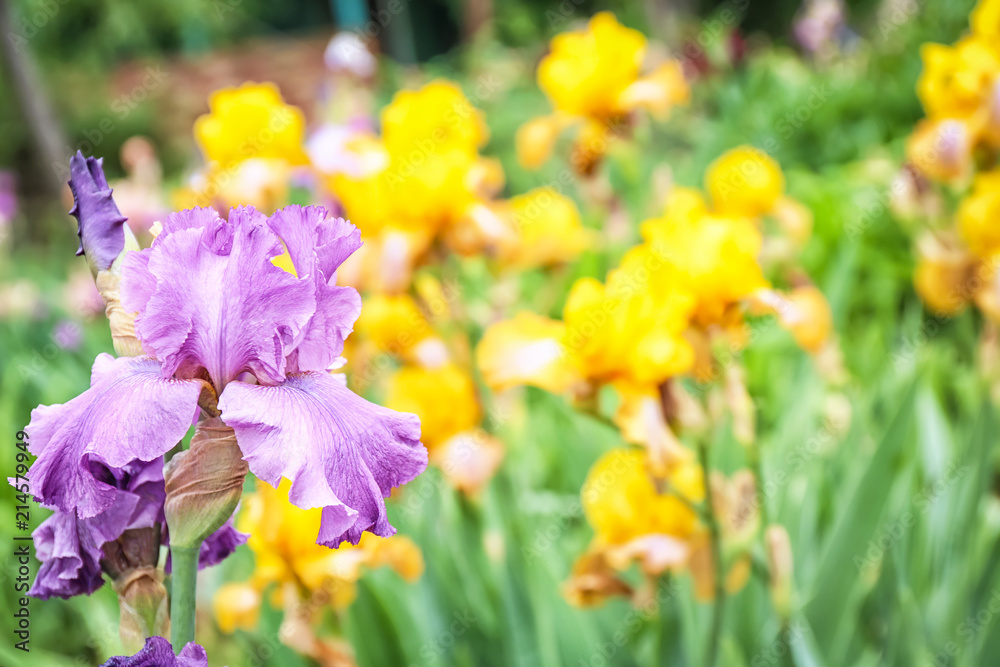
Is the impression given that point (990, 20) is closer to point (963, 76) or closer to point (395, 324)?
point (963, 76)

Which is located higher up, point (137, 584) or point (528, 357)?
point (137, 584)

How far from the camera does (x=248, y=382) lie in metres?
0.42

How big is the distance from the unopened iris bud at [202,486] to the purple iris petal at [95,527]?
0.15 ft

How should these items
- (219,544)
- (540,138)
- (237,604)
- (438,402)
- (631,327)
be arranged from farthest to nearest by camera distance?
(540,138) → (438,402) → (237,604) → (631,327) → (219,544)

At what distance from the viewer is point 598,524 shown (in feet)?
3.02

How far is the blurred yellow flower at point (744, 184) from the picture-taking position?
1347 millimetres

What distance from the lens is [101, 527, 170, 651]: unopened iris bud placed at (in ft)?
1.37

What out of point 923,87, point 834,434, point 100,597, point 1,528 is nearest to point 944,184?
point 923,87

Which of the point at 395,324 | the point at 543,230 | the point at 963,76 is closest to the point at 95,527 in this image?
the point at 395,324

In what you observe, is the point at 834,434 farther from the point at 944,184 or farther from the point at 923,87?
the point at 923,87

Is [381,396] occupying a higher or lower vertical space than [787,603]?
lower

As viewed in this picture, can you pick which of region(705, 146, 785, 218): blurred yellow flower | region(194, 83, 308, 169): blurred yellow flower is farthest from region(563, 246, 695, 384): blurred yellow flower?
region(194, 83, 308, 169): blurred yellow flower

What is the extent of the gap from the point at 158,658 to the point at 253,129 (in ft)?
4.26

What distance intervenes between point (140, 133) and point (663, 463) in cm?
962
